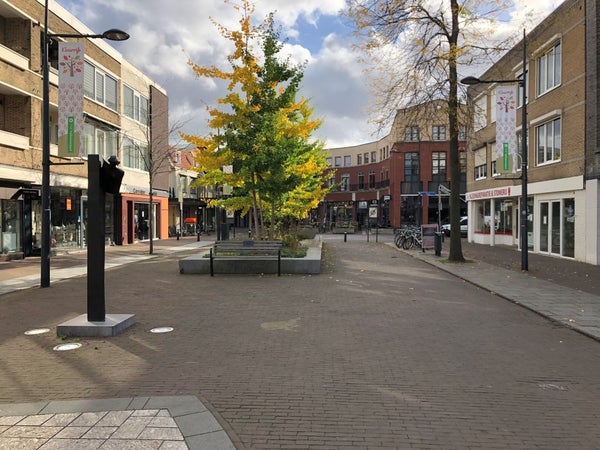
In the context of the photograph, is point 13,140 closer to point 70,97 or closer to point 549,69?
point 70,97

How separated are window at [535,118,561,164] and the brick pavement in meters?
12.4

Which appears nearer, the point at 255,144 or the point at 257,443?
the point at 257,443

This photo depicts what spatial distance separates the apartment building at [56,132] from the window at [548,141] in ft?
57.7

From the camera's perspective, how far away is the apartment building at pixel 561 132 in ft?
57.4

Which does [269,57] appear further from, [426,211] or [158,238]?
[426,211]

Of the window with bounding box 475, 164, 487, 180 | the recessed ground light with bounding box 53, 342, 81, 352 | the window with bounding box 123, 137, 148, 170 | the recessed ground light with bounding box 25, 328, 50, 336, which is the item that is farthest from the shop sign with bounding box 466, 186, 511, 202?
the recessed ground light with bounding box 53, 342, 81, 352

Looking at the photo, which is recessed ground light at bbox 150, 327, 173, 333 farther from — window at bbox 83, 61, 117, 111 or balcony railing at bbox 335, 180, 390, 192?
balcony railing at bbox 335, 180, 390, 192

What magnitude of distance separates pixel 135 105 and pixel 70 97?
17560 mm

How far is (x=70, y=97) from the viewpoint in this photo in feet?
46.9

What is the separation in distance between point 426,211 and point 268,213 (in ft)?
105

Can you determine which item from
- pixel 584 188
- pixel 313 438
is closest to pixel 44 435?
pixel 313 438

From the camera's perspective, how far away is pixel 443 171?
5403 cm

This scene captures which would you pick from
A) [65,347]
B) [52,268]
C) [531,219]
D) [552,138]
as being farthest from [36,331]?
[531,219]

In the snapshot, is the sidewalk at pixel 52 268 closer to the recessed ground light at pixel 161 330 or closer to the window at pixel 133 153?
the recessed ground light at pixel 161 330
